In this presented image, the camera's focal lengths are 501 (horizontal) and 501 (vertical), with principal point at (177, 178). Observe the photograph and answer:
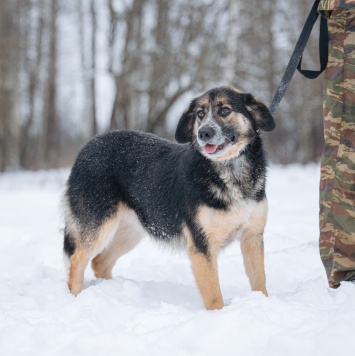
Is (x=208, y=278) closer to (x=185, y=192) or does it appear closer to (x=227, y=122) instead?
(x=185, y=192)

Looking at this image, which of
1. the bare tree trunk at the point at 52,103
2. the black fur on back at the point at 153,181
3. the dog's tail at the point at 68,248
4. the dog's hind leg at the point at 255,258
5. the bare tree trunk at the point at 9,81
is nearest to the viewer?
the black fur on back at the point at 153,181

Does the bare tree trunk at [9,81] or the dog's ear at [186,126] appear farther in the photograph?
the bare tree trunk at [9,81]

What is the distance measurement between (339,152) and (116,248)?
90.0 inches

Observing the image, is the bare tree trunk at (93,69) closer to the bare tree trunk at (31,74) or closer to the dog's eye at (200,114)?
the bare tree trunk at (31,74)

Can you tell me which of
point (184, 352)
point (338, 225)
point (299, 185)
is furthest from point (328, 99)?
point (299, 185)

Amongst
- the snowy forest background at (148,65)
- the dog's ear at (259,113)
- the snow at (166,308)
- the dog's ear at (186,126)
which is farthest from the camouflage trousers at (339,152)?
the snowy forest background at (148,65)

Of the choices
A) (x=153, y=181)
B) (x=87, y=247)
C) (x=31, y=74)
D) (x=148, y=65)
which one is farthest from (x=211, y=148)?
(x=31, y=74)

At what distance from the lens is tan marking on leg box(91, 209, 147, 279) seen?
482 centimetres

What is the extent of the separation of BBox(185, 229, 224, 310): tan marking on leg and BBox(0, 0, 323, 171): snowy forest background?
11.3 metres

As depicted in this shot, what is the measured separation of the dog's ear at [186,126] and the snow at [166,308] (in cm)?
100

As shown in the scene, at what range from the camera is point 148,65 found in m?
15.9

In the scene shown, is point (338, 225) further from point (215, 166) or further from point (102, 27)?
point (102, 27)

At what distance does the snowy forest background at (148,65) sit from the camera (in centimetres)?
1538

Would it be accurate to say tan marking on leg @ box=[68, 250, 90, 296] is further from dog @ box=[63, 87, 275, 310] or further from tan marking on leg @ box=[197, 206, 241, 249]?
tan marking on leg @ box=[197, 206, 241, 249]
